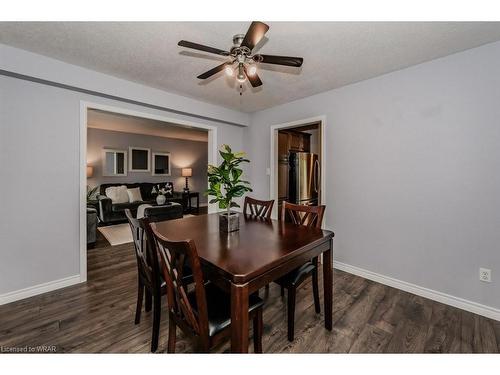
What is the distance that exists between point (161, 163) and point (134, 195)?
1604 millimetres

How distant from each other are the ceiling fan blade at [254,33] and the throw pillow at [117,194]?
510 cm

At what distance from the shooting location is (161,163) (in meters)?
6.93

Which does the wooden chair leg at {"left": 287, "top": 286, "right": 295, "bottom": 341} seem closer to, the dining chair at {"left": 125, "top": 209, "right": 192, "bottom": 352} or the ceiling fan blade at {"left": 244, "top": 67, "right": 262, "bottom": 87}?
the dining chair at {"left": 125, "top": 209, "right": 192, "bottom": 352}

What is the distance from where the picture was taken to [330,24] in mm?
1632

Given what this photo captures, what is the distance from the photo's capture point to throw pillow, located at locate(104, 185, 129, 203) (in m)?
5.29

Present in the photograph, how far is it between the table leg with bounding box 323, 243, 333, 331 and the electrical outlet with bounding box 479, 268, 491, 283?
141 centimetres

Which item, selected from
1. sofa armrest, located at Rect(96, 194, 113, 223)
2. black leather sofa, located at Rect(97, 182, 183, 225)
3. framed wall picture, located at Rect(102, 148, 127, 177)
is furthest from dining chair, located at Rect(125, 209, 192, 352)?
framed wall picture, located at Rect(102, 148, 127, 177)

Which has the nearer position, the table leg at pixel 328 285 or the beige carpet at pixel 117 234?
the table leg at pixel 328 285

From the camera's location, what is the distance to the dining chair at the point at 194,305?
1.01 meters

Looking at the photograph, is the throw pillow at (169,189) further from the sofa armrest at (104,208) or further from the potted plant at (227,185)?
the potted plant at (227,185)

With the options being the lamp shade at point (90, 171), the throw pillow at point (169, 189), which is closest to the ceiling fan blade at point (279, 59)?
the throw pillow at point (169, 189)

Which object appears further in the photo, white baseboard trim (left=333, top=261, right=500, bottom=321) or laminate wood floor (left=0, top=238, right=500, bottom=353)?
white baseboard trim (left=333, top=261, right=500, bottom=321)

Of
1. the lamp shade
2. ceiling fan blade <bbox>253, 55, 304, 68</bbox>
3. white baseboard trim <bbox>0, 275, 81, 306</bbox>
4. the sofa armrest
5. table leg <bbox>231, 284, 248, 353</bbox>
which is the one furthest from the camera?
the lamp shade
